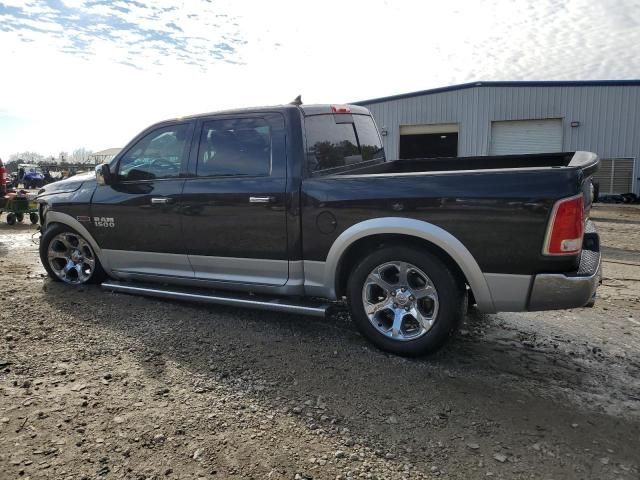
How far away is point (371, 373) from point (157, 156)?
120 inches

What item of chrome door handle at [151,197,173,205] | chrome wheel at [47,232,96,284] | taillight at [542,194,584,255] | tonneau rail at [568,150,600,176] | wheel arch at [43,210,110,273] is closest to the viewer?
taillight at [542,194,584,255]

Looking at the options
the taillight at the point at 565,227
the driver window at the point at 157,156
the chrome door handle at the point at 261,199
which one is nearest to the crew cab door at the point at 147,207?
the driver window at the point at 157,156

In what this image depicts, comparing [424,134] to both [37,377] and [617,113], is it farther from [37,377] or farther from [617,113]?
[37,377]

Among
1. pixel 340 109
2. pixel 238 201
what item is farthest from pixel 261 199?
pixel 340 109

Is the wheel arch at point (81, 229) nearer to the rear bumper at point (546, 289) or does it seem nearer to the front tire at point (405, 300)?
the front tire at point (405, 300)

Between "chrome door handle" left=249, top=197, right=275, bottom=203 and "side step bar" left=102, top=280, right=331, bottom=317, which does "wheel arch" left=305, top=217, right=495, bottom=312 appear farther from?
"chrome door handle" left=249, top=197, right=275, bottom=203

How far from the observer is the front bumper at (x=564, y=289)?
10.2 feet

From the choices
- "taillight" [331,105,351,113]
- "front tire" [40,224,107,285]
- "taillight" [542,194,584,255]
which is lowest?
"front tire" [40,224,107,285]

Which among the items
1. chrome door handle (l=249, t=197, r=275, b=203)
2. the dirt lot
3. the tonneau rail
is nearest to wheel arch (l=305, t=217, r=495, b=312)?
the dirt lot

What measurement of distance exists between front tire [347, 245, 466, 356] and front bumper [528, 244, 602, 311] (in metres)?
0.53

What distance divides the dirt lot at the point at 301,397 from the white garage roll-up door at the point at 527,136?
56.5 ft

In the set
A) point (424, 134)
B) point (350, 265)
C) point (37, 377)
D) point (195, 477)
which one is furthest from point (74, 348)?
point (424, 134)

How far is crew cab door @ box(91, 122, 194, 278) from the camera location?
469 centimetres

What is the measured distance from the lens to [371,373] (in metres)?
3.48
